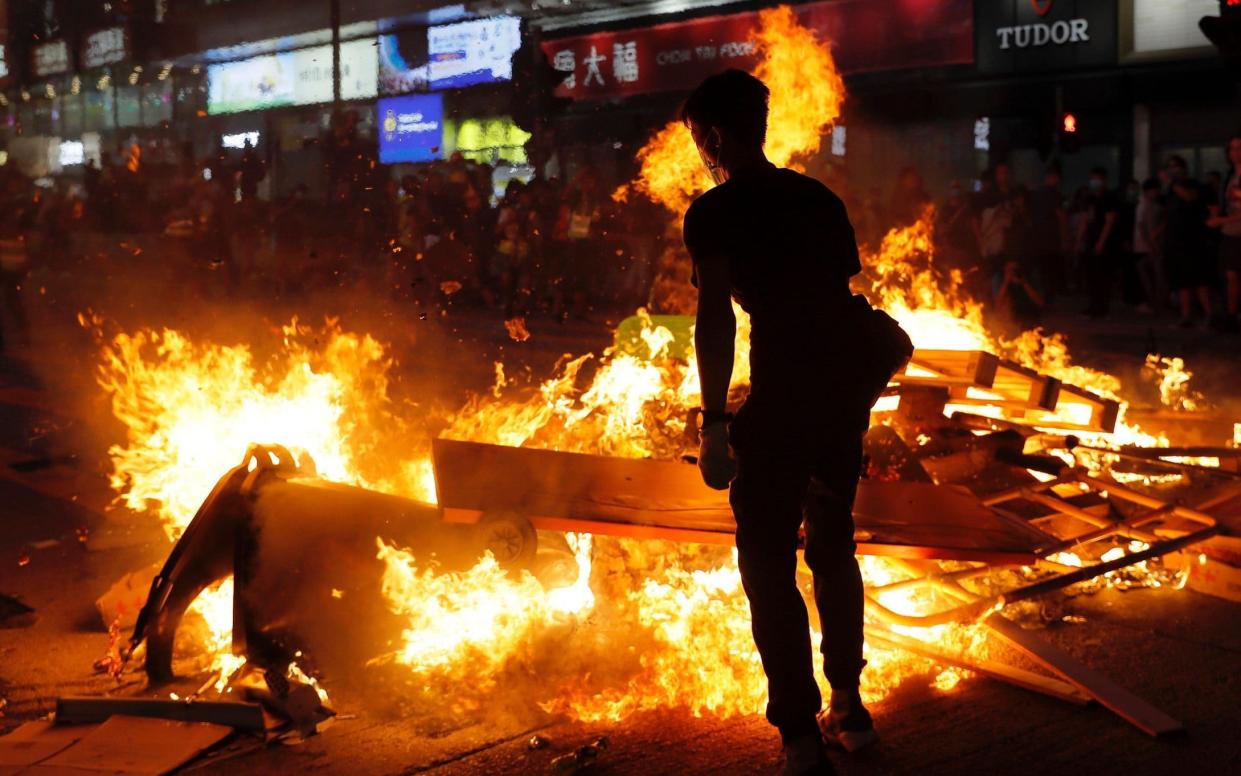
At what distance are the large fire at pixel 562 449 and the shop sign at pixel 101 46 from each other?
40.8m

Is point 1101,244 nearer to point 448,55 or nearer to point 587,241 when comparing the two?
point 587,241

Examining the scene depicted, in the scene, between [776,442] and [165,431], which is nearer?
[776,442]

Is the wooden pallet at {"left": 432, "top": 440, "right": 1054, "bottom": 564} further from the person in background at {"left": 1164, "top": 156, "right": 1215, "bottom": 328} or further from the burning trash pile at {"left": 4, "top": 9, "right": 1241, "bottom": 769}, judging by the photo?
the person in background at {"left": 1164, "top": 156, "right": 1215, "bottom": 328}

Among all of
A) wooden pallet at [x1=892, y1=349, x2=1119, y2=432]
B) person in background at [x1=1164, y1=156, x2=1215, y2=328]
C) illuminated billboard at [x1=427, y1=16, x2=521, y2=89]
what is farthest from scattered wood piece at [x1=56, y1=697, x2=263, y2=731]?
illuminated billboard at [x1=427, y1=16, x2=521, y2=89]

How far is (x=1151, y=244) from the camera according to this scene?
15.4 meters

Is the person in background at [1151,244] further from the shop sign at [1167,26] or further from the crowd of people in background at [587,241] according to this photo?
the shop sign at [1167,26]

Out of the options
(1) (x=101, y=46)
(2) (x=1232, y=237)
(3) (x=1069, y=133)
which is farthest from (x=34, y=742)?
(1) (x=101, y=46)

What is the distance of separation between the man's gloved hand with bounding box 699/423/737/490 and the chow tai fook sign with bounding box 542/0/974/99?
17208 mm

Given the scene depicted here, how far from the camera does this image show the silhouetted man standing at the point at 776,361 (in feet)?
11.3

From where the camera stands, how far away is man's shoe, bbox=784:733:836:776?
11.2ft

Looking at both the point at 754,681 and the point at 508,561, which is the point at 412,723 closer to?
the point at 508,561

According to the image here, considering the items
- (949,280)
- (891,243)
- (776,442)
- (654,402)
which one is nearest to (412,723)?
(776,442)

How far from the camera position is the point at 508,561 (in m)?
4.38

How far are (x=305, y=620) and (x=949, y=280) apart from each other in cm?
1164
